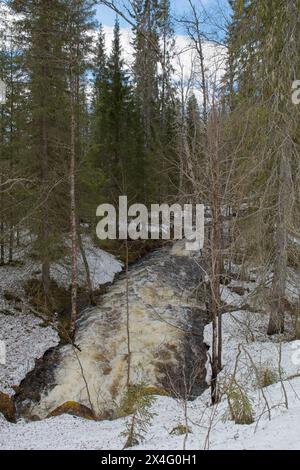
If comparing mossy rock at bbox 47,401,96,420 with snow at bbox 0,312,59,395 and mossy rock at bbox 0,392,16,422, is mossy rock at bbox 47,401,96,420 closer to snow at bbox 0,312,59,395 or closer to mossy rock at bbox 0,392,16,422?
mossy rock at bbox 0,392,16,422

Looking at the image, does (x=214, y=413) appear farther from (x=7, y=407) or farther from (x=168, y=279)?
(x=168, y=279)

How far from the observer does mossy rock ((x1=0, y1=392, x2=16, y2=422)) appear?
8.41m

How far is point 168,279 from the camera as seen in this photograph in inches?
653

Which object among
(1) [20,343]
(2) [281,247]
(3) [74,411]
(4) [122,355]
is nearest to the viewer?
(3) [74,411]

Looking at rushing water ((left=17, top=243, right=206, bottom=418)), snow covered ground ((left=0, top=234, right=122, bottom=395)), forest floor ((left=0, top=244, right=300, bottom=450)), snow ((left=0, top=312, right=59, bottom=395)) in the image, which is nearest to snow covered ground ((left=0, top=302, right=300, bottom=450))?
forest floor ((left=0, top=244, right=300, bottom=450))

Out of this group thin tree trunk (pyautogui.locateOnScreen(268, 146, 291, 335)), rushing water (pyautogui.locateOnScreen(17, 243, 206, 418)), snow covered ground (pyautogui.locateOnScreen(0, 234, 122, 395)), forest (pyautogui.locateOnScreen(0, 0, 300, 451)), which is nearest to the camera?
forest (pyautogui.locateOnScreen(0, 0, 300, 451))

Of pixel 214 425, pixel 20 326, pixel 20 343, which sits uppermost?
pixel 214 425

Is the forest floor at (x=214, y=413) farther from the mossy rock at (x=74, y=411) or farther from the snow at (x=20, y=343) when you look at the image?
the mossy rock at (x=74, y=411)

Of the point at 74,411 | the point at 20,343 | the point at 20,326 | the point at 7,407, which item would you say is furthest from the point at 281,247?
the point at 20,326

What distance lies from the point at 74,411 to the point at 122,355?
2530 millimetres

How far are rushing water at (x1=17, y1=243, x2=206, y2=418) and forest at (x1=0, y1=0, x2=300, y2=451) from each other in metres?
0.05

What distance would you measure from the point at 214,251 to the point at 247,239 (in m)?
2.45
